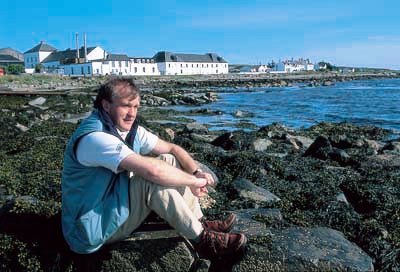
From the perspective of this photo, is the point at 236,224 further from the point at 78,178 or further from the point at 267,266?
the point at 78,178

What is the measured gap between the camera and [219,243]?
3.85 metres

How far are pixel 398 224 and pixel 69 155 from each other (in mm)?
4164

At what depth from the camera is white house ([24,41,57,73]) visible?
117537mm

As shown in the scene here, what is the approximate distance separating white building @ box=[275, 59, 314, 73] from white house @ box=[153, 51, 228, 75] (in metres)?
31.6

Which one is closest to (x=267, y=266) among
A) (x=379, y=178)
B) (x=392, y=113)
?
(x=379, y=178)

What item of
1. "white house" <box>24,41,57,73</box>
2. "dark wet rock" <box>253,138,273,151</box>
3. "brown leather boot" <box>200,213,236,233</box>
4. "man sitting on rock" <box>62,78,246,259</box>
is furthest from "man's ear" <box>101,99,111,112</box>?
"white house" <box>24,41,57,73</box>

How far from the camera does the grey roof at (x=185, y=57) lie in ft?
376

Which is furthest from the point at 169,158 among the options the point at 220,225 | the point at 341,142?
the point at 341,142

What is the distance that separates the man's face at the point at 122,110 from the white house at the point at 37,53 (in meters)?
122

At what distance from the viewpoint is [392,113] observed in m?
26.5

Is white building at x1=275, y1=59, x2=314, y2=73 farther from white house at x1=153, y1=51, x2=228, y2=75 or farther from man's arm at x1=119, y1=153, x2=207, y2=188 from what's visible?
man's arm at x1=119, y1=153, x2=207, y2=188

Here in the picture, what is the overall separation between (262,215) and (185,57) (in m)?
118

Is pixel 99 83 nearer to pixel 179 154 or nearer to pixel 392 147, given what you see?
pixel 392 147

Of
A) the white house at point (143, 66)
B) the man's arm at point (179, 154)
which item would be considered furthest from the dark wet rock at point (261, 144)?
the white house at point (143, 66)
